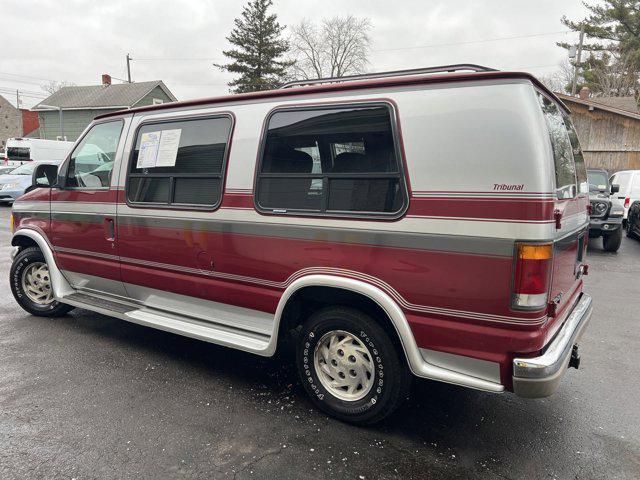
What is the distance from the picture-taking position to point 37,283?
5.07 m

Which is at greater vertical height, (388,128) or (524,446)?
(388,128)

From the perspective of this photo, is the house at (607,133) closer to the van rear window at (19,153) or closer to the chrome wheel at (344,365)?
the chrome wheel at (344,365)

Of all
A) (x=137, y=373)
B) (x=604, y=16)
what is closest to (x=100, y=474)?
(x=137, y=373)

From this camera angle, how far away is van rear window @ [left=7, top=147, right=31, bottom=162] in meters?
24.4

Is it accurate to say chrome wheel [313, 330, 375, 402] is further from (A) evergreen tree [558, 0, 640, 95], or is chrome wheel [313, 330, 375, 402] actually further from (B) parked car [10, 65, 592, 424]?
(A) evergreen tree [558, 0, 640, 95]

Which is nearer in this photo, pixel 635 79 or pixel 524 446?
pixel 524 446

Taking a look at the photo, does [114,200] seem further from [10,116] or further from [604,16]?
[10,116]


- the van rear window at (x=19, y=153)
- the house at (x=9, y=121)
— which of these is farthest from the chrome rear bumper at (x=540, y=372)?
the house at (x=9, y=121)

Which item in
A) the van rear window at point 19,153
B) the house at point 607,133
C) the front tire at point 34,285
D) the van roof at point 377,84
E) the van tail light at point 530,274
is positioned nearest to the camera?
the van tail light at point 530,274

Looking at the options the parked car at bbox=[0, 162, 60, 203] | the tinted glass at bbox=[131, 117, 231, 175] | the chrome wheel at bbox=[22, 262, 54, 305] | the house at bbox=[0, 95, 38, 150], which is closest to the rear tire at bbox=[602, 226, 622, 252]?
the tinted glass at bbox=[131, 117, 231, 175]

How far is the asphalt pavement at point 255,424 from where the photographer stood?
8.68ft

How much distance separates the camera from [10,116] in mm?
62812

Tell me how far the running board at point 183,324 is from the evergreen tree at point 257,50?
3374 cm

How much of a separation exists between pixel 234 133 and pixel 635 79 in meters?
37.9
